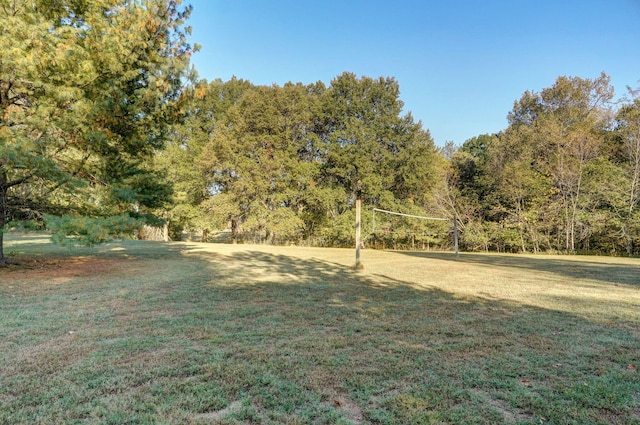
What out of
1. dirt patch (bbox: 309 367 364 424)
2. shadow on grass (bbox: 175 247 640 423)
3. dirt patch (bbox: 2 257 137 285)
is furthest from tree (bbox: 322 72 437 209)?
dirt patch (bbox: 309 367 364 424)

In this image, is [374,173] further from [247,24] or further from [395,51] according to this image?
[247,24]

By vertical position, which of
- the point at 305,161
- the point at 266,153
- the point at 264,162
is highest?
the point at 266,153

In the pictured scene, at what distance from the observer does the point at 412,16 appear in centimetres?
1394

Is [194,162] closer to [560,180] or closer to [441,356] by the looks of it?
[560,180]

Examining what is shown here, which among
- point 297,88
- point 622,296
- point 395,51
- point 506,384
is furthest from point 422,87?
point 506,384

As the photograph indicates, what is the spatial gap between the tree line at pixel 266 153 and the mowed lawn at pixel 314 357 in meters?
3.01

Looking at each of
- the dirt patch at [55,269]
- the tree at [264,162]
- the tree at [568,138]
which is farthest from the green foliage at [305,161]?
the dirt patch at [55,269]

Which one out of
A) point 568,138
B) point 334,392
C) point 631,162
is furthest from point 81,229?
point 568,138

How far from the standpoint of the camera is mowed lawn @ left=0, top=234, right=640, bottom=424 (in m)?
1.94

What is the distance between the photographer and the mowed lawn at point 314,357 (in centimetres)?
194

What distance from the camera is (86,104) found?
6496mm

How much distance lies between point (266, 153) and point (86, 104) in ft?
59.6

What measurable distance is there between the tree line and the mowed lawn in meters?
3.01

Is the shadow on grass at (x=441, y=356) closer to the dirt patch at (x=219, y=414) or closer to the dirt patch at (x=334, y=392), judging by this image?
the dirt patch at (x=334, y=392)
